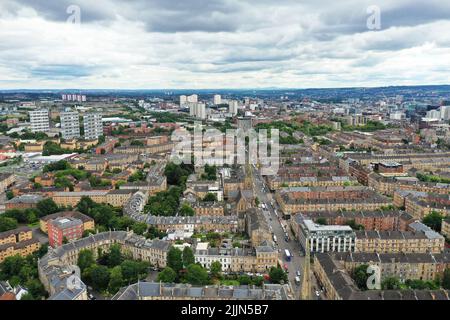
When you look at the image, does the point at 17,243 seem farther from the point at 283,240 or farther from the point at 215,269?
the point at 283,240

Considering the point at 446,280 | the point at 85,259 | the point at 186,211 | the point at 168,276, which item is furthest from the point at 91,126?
the point at 446,280

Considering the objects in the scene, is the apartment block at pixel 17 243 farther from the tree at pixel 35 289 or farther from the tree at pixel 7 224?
the tree at pixel 35 289

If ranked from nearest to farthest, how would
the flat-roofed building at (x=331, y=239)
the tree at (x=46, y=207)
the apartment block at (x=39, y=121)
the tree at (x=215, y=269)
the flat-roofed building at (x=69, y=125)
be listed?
the tree at (x=215, y=269)
the flat-roofed building at (x=331, y=239)
the tree at (x=46, y=207)
the flat-roofed building at (x=69, y=125)
the apartment block at (x=39, y=121)

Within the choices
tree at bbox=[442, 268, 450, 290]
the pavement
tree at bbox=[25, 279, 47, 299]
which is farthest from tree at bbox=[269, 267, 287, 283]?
tree at bbox=[25, 279, 47, 299]

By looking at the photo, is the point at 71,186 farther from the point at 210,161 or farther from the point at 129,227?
the point at 210,161

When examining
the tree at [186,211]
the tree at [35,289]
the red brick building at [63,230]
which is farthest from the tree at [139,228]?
the tree at [35,289]
